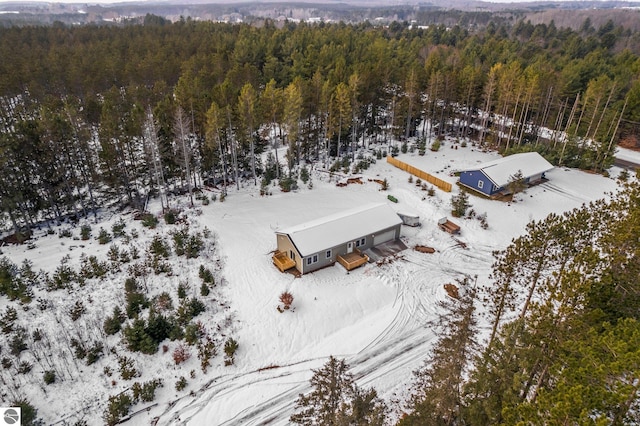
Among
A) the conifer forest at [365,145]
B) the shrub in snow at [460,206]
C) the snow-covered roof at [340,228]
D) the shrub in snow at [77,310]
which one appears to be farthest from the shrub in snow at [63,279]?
the shrub in snow at [460,206]

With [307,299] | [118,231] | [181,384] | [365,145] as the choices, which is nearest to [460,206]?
[307,299]

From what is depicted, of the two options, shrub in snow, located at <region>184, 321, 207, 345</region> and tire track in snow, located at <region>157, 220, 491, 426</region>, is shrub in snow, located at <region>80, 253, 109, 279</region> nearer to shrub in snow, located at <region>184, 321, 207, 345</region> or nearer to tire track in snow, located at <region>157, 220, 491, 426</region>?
shrub in snow, located at <region>184, 321, 207, 345</region>

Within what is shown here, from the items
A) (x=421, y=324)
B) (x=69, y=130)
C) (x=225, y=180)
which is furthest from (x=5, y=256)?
(x=421, y=324)

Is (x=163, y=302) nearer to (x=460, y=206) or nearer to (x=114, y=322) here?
(x=114, y=322)

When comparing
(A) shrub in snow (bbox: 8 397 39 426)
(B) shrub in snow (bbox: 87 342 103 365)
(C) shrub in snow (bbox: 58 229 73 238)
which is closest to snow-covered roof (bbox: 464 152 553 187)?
(B) shrub in snow (bbox: 87 342 103 365)

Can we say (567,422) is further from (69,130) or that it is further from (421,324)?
(69,130)
